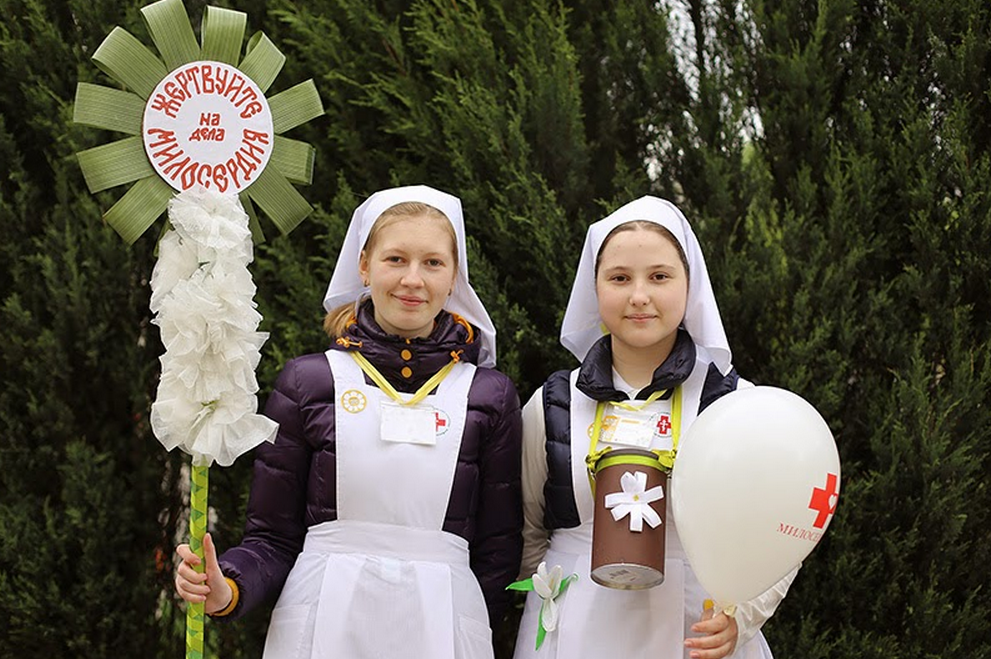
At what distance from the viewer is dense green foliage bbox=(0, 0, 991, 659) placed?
3.65 meters

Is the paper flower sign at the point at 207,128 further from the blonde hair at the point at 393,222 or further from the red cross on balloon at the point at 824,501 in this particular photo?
the red cross on balloon at the point at 824,501

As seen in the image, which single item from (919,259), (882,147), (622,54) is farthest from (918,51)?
(622,54)

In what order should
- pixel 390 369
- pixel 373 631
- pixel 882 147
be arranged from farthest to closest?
1. pixel 882 147
2. pixel 390 369
3. pixel 373 631

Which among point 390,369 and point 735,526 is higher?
point 390,369

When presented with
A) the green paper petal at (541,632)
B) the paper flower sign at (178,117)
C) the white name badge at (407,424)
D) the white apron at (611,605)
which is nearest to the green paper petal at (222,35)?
the paper flower sign at (178,117)

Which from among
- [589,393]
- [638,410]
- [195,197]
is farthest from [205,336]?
[638,410]

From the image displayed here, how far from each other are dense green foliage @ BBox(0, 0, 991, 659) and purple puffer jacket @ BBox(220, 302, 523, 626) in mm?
706

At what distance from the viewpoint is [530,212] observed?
12.8ft

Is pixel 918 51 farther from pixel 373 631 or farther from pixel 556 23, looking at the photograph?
pixel 373 631

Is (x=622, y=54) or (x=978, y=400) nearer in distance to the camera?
(x=978, y=400)

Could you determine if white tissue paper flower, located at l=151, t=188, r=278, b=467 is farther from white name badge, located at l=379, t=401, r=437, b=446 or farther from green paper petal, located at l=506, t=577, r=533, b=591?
green paper petal, located at l=506, t=577, r=533, b=591

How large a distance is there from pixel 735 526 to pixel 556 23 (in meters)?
2.17

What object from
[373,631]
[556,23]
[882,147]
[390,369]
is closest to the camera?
[373,631]

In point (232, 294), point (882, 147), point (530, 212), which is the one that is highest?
point (882, 147)
